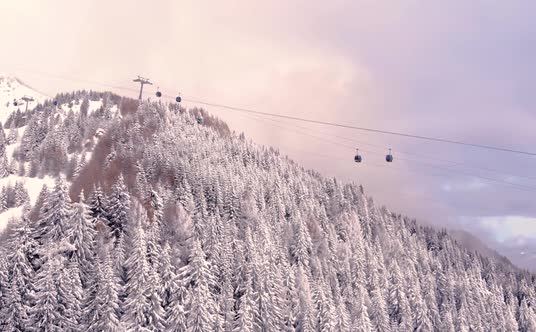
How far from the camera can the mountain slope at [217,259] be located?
222 ft

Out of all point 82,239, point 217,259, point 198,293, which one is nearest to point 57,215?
point 82,239

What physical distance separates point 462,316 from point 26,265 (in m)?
94.9

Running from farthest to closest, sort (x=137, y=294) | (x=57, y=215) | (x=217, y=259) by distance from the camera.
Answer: (x=217, y=259)
(x=57, y=215)
(x=137, y=294)

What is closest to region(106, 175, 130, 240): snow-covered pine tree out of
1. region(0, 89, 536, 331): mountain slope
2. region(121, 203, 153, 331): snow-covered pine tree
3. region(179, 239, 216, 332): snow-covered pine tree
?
region(0, 89, 536, 331): mountain slope

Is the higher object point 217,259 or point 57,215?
point 57,215

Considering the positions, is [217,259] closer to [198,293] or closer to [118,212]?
[198,293]

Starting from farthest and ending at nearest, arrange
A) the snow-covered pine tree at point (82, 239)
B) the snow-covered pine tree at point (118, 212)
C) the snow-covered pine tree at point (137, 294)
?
the snow-covered pine tree at point (118, 212) < the snow-covered pine tree at point (82, 239) < the snow-covered pine tree at point (137, 294)

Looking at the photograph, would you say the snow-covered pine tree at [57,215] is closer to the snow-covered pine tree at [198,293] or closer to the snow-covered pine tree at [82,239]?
the snow-covered pine tree at [82,239]

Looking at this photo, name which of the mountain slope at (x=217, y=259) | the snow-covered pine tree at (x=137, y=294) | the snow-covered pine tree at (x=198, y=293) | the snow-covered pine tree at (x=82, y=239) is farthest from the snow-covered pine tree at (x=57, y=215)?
the snow-covered pine tree at (x=198, y=293)

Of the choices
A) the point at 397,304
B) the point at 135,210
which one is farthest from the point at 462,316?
the point at 135,210

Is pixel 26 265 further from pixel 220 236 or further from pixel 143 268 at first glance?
pixel 220 236

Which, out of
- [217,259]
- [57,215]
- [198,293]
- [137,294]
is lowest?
[217,259]

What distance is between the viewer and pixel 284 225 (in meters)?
133

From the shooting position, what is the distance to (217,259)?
90.0 meters
